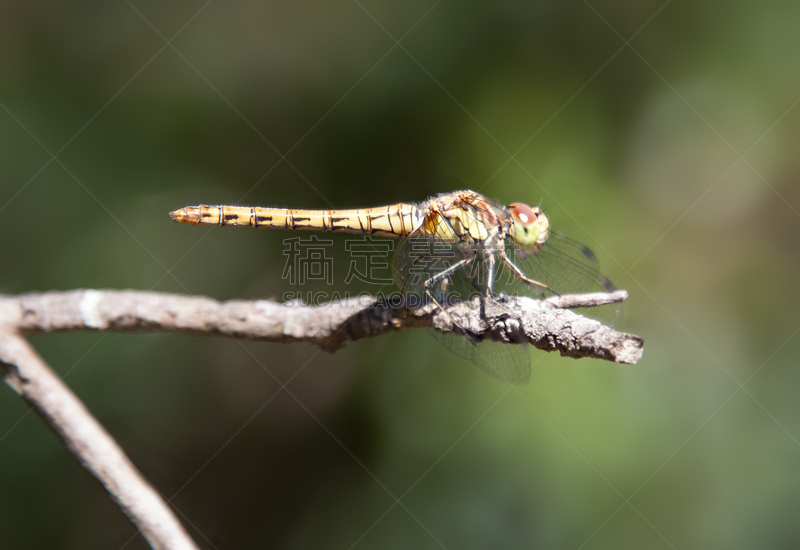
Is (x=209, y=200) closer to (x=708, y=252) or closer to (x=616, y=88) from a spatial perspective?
(x=616, y=88)

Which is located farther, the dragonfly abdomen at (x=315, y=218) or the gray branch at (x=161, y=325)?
the dragonfly abdomen at (x=315, y=218)

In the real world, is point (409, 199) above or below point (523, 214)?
below

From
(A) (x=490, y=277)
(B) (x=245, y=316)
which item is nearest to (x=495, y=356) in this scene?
(A) (x=490, y=277)

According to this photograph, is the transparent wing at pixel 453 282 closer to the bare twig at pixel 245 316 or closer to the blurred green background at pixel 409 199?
the bare twig at pixel 245 316

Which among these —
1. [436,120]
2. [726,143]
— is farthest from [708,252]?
[436,120]

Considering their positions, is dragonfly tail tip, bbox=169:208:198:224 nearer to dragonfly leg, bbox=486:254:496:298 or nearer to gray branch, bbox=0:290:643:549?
gray branch, bbox=0:290:643:549

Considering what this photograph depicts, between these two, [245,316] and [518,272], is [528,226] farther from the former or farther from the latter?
[245,316]

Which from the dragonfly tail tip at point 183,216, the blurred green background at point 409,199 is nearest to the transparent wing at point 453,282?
the blurred green background at point 409,199
